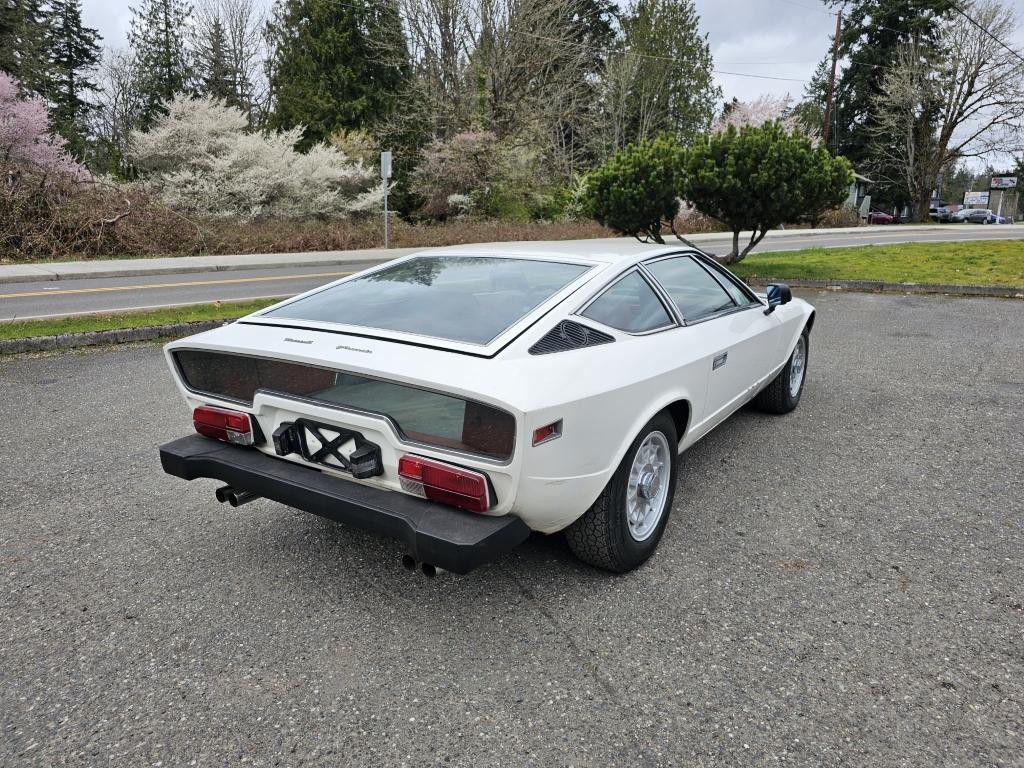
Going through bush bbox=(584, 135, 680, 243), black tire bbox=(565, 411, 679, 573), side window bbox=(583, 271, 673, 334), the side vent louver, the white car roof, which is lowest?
black tire bbox=(565, 411, 679, 573)

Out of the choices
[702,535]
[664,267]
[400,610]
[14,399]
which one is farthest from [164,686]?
[14,399]

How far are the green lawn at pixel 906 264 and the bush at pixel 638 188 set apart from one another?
2.13m

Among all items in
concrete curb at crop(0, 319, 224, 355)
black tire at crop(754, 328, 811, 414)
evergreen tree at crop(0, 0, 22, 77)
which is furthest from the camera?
evergreen tree at crop(0, 0, 22, 77)

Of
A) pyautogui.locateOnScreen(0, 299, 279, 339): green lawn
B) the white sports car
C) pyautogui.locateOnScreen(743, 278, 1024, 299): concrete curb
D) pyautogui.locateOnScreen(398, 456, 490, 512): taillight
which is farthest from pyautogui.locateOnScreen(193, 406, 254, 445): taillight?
pyautogui.locateOnScreen(743, 278, 1024, 299): concrete curb

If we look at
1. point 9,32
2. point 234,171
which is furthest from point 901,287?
point 9,32

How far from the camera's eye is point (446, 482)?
2.38 metres

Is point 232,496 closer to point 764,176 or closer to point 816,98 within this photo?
point 764,176

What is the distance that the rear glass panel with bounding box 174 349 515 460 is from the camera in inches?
91.4

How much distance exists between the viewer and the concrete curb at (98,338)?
23.2ft

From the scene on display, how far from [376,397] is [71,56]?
152 ft

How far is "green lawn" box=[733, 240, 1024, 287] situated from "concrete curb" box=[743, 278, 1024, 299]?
0.23 m

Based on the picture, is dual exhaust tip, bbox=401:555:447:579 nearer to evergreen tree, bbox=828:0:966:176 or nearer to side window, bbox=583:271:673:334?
side window, bbox=583:271:673:334

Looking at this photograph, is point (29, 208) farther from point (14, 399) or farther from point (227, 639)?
point (227, 639)

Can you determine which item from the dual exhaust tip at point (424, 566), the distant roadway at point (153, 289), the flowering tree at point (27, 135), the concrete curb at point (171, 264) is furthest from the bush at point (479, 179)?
the dual exhaust tip at point (424, 566)
